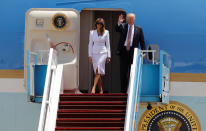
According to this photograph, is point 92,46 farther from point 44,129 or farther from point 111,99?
point 44,129

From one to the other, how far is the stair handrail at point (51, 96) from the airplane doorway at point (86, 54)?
1755 millimetres

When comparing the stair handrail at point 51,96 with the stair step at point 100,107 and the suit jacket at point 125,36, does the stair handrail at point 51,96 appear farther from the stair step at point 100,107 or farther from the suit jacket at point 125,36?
the suit jacket at point 125,36

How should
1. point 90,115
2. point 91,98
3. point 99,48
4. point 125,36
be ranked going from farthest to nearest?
point 125,36 → point 99,48 → point 91,98 → point 90,115

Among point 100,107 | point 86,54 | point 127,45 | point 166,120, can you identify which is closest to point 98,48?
point 127,45

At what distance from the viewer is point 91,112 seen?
851cm

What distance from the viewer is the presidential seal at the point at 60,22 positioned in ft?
33.6

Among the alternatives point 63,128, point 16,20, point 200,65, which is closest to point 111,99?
point 63,128

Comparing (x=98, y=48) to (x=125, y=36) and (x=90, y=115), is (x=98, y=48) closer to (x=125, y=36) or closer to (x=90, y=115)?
(x=125, y=36)

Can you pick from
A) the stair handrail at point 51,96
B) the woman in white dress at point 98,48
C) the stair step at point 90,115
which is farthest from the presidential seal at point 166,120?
the stair handrail at point 51,96

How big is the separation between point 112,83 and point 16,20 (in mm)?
2808

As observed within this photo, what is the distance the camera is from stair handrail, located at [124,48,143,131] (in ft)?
25.8

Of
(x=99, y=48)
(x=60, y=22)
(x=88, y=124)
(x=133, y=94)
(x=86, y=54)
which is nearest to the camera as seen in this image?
(x=133, y=94)

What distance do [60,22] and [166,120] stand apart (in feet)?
10.7

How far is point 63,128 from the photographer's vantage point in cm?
827
